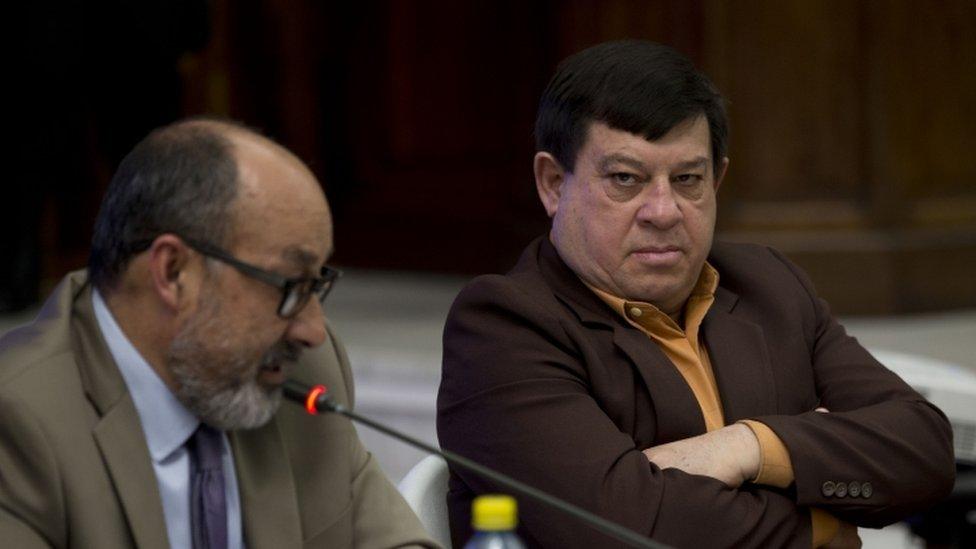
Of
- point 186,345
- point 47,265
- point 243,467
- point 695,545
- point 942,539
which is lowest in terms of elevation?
point 47,265

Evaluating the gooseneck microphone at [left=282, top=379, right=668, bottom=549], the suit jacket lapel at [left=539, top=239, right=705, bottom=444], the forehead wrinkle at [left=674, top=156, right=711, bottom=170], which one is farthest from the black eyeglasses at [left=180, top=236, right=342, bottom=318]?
the forehead wrinkle at [left=674, top=156, right=711, bottom=170]

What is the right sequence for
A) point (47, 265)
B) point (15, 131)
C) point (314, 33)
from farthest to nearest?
point (314, 33)
point (47, 265)
point (15, 131)

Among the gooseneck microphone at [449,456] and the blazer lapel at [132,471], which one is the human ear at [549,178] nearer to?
the gooseneck microphone at [449,456]

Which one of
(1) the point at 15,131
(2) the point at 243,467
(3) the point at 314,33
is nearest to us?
(2) the point at 243,467

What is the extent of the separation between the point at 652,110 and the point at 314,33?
4649 millimetres

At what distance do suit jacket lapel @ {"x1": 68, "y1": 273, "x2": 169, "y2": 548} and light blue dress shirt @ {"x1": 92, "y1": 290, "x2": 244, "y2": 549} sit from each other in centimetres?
2

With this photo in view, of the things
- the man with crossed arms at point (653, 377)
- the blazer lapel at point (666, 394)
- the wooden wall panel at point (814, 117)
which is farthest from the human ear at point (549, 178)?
the wooden wall panel at point (814, 117)

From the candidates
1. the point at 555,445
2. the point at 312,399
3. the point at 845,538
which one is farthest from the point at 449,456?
the point at 845,538

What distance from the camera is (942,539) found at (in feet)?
12.1

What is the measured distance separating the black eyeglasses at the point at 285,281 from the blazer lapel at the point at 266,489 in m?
0.23

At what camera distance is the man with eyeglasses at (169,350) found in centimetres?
210

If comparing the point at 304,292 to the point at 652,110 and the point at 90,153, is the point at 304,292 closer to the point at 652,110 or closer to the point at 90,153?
the point at 652,110

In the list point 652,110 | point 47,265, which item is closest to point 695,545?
point 652,110

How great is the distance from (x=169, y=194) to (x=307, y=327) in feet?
0.81
